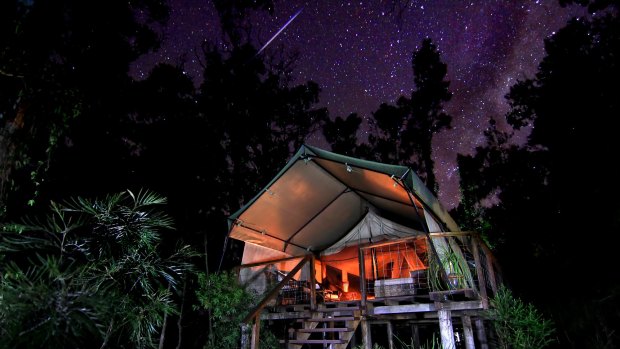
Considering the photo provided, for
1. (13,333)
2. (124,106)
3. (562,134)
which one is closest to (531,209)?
(562,134)

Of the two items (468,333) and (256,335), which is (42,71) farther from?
(468,333)

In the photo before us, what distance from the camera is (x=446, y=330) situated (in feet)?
18.8

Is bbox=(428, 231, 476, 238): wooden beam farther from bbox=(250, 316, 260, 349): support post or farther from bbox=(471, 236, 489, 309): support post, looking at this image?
bbox=(250, 316, 260, 349): support post

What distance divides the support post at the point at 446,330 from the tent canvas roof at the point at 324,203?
139 cm

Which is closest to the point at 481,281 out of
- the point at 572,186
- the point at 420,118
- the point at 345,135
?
the point at 572,186

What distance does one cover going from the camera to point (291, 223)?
8742mm

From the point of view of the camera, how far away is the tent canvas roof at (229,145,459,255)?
6344 millimetres

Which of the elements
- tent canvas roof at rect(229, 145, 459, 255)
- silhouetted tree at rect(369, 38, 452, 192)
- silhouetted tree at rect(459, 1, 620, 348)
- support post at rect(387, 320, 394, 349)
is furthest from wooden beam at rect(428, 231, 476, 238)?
silhouetted tree at rect(369, 38, 452, 192)

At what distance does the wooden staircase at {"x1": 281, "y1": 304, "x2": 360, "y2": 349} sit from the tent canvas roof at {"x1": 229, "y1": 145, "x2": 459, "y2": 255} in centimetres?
205

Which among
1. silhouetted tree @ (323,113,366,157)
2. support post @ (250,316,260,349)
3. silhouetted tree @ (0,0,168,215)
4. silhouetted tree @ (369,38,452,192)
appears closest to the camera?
silhouetted tree @ (0,0,168,215)

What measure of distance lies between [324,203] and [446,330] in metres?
3.80

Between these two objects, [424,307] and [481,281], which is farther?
[424,307]

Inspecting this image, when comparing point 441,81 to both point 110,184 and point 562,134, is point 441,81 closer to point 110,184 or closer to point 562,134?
point 562,134

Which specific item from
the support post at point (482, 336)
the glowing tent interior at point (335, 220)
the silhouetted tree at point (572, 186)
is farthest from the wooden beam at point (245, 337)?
the silhouetted tree at point (572, 186)
